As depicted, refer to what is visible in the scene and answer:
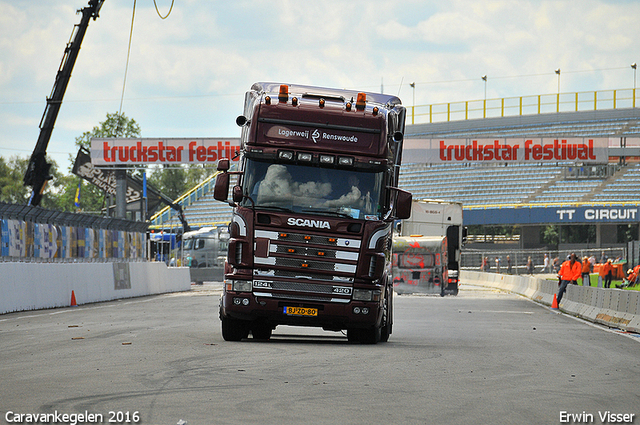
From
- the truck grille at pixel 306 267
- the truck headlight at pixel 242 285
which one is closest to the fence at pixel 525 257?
the truck grille at pixel 306 267

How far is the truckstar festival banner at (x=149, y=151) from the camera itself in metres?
45.0

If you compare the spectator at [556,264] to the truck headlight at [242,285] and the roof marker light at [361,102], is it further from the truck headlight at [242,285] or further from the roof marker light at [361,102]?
the truck headlight at [242,285]

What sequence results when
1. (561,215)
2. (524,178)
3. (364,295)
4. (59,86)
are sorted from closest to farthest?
(364,295) < (59,86) < (561,215) < (524,178)

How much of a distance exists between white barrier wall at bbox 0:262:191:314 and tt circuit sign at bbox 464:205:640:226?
40.4 m

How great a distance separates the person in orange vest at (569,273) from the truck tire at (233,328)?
642 inches

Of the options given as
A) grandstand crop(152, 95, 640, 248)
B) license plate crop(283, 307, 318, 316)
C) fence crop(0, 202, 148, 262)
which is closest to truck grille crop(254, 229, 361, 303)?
license plate crop(283, 307, 318, 316)

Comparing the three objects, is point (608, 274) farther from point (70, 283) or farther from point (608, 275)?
point (70, 283)

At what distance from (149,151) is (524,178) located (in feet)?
131

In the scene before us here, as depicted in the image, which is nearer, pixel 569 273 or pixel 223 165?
pixel 223 165

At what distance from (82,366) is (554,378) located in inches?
196

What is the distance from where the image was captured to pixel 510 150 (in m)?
45.8

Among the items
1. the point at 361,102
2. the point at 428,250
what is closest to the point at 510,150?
the point at 428,250

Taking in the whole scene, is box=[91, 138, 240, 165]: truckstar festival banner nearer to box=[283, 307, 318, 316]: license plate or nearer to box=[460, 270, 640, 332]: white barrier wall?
box=[460, 270, 640, 332]: white barrier wall

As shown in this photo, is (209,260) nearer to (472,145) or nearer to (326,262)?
(472,145)
